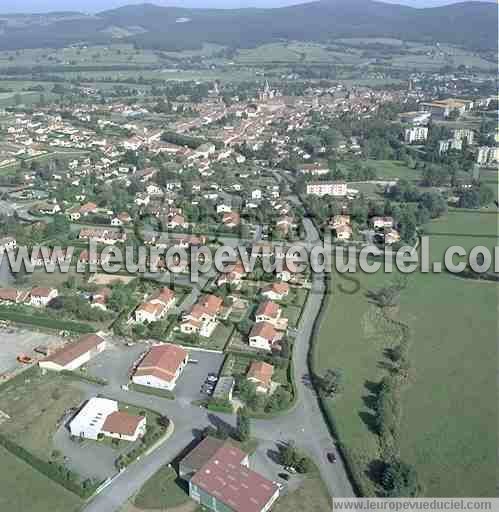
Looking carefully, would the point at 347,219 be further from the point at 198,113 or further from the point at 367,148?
the point at 198,113

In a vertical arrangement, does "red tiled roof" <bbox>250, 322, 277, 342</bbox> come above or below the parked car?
above

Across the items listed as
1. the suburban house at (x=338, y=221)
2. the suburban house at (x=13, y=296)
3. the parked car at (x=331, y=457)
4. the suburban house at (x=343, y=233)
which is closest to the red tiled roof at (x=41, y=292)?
the suburban house at (x=13, y=296)

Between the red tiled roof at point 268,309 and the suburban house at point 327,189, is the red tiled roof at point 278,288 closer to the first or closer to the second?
the red tiled roof at point 268,309

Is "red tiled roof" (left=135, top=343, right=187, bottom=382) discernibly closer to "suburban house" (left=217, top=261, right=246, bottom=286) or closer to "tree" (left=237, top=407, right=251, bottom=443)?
"tree" (left=237, top=407, right=251, bottom=443)

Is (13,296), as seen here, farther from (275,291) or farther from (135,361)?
(275,291)

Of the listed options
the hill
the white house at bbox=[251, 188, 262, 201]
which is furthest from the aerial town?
the hill

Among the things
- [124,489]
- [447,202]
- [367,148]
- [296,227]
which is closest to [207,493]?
[124,489]

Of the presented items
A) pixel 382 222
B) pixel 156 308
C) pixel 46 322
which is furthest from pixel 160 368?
pixel 382 222
